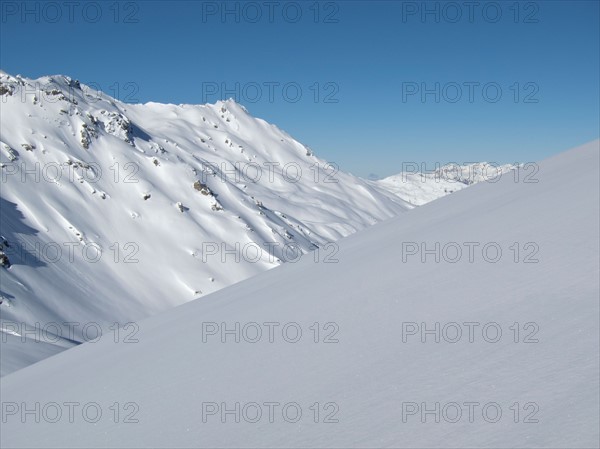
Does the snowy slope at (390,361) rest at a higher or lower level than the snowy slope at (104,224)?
lower

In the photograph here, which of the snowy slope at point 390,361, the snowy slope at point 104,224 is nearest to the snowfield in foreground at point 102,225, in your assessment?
the snowy slope at point 104,224

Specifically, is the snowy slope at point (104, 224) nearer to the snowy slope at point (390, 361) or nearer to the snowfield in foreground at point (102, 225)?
the snowfield in foreground at point (102, 225)

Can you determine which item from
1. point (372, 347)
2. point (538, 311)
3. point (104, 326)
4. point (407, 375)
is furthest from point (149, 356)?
point (104, 326)

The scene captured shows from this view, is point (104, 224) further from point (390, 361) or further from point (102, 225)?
point (390, 361)

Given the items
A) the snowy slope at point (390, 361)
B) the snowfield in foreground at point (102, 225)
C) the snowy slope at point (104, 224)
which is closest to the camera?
the snowy slope at point (390, 361)

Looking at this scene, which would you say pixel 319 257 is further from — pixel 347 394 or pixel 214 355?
pixel 347 394

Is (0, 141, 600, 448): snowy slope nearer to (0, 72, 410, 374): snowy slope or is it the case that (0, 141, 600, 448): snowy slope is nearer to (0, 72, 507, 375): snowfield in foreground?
(0, 72, 507, 375): snowfield in foreground
